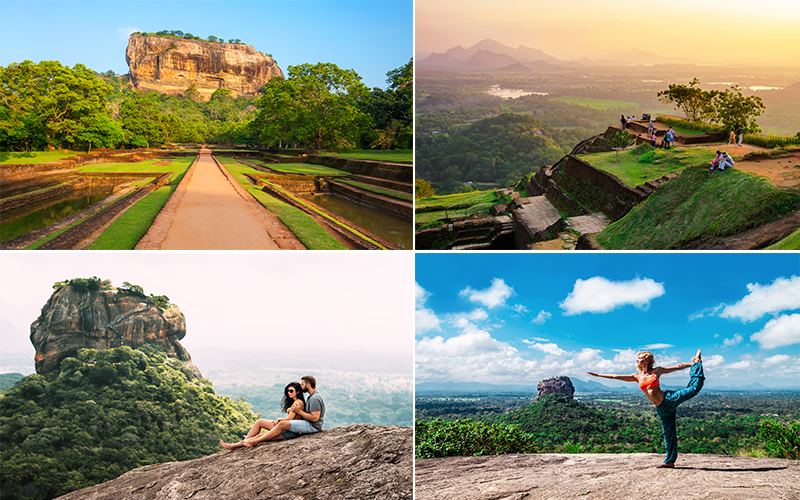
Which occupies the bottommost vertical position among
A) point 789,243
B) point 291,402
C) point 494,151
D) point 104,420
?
point 104,420

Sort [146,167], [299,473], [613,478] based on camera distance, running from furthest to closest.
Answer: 1. [146,167]
2. [299,473]
3. [613,478]

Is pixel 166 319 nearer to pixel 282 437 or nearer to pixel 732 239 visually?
pixel 282 437

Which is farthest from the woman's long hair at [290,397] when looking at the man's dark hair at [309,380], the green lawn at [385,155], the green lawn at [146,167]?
the green lawn at [146,167]

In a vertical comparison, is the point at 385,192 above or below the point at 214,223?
above

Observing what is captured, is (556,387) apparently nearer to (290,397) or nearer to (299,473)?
(290,397)

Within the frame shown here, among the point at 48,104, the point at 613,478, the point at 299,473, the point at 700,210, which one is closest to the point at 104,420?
the point at 48,104

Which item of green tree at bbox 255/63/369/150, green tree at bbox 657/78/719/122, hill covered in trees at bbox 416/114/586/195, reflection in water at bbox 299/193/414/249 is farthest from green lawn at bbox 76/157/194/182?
green tree at bbox 657/78/719/122

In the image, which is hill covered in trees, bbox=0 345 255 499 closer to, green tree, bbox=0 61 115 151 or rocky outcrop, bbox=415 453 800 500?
green tree, bbox=0 61 115 151
